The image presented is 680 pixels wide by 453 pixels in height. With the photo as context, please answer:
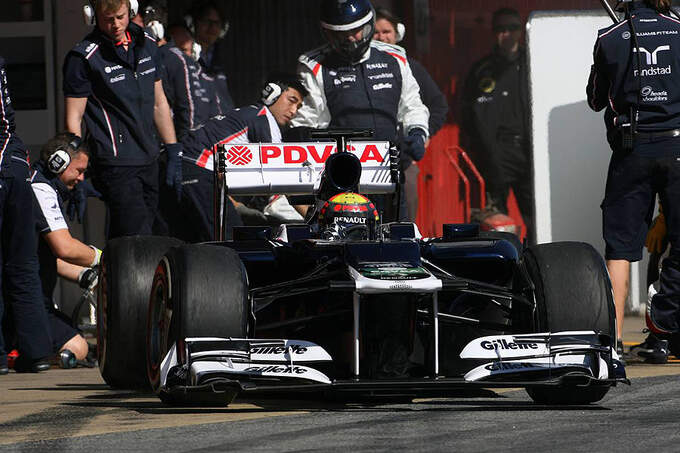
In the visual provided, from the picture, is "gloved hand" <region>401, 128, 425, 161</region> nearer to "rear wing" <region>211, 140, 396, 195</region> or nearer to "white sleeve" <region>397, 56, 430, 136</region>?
"white sleeve" <region>397, 56, 430, 136</region>

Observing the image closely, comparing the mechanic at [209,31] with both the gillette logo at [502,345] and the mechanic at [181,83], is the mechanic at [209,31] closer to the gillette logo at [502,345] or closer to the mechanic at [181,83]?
the mechanic at [181,83]

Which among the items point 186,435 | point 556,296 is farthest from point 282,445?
point 556,296

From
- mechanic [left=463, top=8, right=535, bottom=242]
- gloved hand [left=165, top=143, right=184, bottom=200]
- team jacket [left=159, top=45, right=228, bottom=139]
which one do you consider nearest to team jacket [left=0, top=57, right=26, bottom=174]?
gloved hand [left=165, top=143, right=184, bottom=200]

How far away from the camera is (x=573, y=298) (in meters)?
6.99

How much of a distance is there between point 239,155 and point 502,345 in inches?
106

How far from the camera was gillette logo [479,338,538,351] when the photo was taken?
6.82 m

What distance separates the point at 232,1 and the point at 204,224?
8.07ft

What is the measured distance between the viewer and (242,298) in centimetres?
683

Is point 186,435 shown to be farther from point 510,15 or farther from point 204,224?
point 510,15

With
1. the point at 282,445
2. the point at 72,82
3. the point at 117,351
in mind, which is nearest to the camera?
the point at 282,445

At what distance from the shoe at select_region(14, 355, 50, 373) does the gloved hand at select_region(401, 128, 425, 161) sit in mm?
3350

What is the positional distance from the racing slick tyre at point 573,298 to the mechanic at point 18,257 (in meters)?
3.84

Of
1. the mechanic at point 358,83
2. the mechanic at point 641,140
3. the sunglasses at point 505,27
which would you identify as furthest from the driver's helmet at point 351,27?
the mechanic at point 641,140

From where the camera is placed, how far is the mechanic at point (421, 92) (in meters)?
13.1
